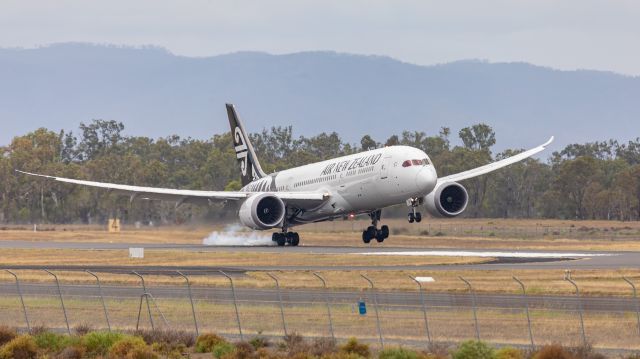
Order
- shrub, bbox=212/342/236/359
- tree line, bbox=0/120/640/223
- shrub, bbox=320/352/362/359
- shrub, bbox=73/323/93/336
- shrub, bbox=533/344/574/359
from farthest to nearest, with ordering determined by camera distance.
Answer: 1. tree line, bbox=0/120/640/223
2. shrub, bbox=73/323/93/336
3. shrub, bbox=212/342/236/359
4. shrub, bbox=320/352/362/359
5. shrub, bbox=533/344/574/359

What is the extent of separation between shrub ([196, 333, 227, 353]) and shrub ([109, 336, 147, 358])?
153 centimetres

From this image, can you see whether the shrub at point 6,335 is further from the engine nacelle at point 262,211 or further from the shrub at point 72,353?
the engine nacelle at point 262,211

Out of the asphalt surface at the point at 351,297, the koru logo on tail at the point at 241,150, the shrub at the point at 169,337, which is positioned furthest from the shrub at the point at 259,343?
the koru logo on tail at the point at 241,150

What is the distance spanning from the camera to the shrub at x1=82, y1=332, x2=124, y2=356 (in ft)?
92.6

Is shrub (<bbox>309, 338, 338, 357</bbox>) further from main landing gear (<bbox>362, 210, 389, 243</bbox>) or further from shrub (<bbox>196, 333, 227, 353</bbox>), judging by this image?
main landing gear (<bbox>362, 210, 389, 243</bbox>)

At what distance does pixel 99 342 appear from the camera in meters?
28.4

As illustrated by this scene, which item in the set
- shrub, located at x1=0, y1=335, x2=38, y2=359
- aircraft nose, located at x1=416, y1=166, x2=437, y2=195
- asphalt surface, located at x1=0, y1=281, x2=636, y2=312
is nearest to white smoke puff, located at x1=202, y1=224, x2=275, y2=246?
aircraft nose, located at x1=416, y1=166, x2=437, y2=195

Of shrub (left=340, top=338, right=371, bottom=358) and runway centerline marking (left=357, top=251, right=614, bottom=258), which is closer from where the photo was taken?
shrub (left=340, top=338, right=371, bottom=358)

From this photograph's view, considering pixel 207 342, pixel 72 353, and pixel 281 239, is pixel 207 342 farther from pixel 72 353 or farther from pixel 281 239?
pixel 281 239

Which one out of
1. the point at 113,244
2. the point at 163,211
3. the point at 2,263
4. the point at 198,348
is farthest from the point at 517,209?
the point at 198,348

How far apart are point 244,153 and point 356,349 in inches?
2259

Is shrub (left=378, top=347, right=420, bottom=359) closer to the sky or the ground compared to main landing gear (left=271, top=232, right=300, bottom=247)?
closer to the ground

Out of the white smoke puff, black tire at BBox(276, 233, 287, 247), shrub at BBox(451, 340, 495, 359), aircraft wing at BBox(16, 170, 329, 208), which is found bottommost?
shrub at BBox(451, 340, 495, 359)

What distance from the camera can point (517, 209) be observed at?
13325 centimetres
